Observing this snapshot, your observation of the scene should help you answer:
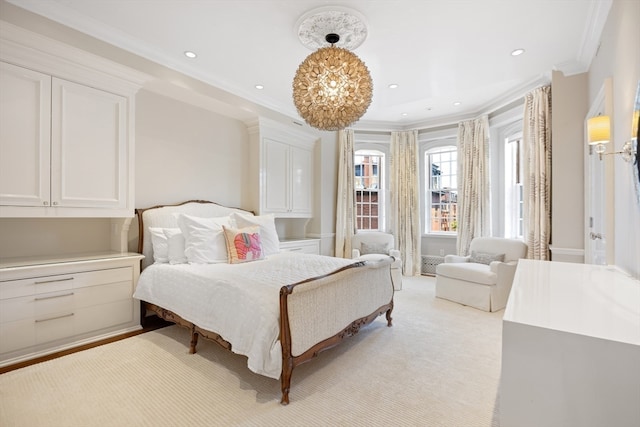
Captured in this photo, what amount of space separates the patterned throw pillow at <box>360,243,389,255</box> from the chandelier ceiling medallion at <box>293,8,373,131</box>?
287 cm

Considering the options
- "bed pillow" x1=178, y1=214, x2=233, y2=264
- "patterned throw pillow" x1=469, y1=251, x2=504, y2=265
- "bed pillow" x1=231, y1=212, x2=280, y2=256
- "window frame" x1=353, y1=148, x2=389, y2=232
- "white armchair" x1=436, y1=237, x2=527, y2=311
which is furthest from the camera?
"window frame" x1=353, y1=148, x2=389, y2=232

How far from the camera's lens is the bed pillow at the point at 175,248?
2.92 metres

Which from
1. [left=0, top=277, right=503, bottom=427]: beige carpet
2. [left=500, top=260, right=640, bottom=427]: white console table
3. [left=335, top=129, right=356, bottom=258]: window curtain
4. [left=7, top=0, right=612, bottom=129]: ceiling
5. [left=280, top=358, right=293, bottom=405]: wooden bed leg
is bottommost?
[left=0, top=277, right=503, bottom=427]: beige carpet

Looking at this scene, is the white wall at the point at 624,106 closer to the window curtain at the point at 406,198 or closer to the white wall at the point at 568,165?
the white wall at the point at 568,165

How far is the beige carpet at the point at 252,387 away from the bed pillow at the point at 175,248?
73 centimetres

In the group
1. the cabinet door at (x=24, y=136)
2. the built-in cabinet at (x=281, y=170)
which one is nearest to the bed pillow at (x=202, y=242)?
the cabinet door at (x=24, y=136)

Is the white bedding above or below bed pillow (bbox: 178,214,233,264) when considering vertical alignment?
below

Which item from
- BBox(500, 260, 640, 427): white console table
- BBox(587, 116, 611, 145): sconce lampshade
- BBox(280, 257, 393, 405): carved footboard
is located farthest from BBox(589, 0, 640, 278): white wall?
BBox(280, 257, 393, 405): carved footboard

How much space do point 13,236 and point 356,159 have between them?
5097 millimetres

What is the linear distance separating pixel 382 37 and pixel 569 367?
288 centimetres

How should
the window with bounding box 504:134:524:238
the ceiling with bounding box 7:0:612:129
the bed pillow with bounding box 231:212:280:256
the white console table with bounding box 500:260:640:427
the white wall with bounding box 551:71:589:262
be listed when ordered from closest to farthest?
the white console table with bounding box 500:260:640:427 → the ceiling with bounding box 7:0:612:129 → the white wall with bounding box 551:71:589:262 → the bed pillow with bounding box 231:212:280:256 → the window with bounding box 504:134:524:238

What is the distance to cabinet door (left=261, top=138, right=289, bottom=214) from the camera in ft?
14.3

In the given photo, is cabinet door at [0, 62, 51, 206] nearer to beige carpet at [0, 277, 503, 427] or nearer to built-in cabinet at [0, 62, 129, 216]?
built-in cabinet at [0, 62, 129, 216]

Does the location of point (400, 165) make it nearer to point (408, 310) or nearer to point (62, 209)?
point (408, 310)
